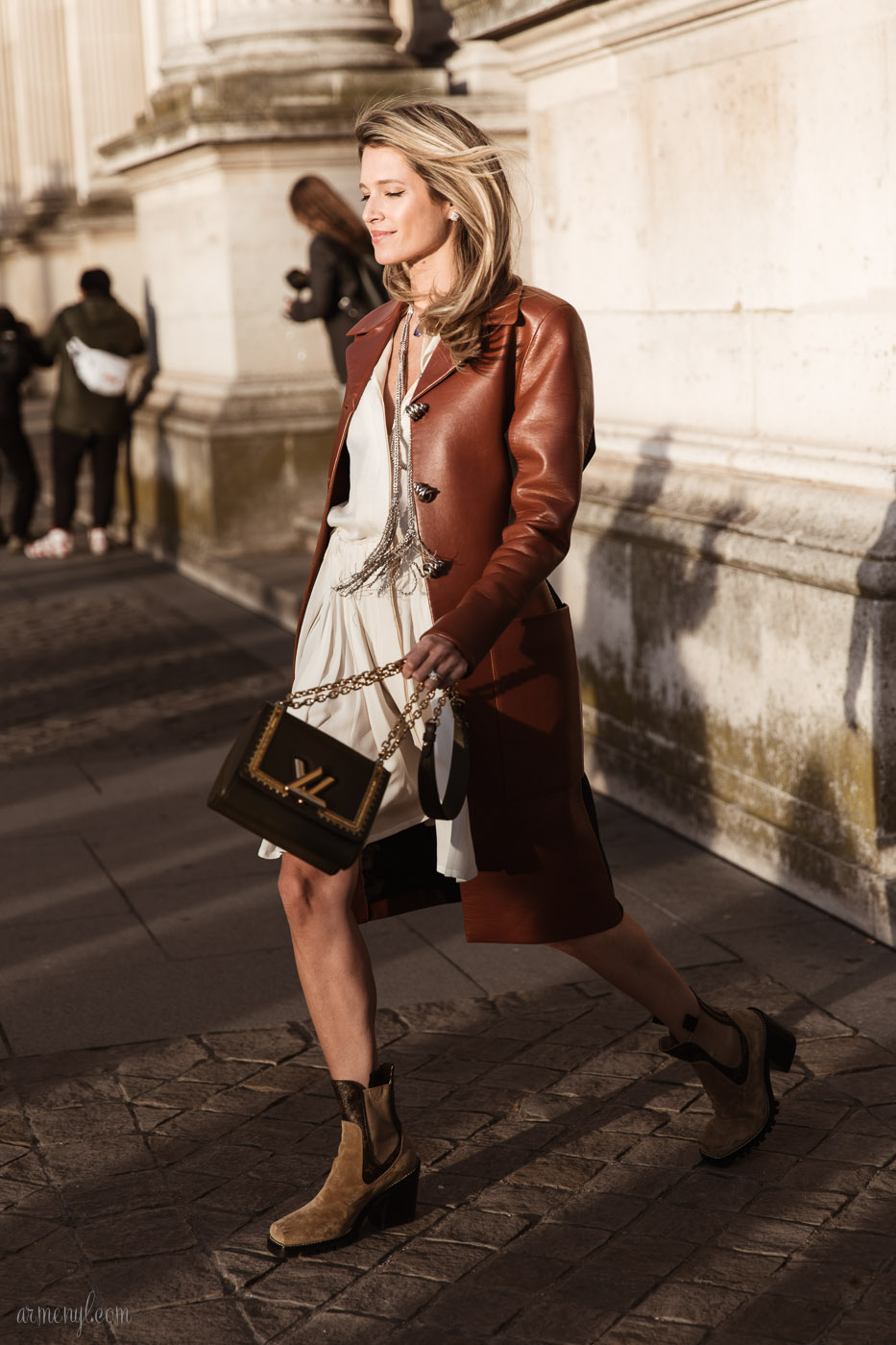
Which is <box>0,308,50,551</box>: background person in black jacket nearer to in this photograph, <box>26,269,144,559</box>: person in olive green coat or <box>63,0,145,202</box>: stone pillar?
<box>26,269,144,559</box>: person in olive green coat

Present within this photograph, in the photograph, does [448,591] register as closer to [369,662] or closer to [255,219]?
[369,662]

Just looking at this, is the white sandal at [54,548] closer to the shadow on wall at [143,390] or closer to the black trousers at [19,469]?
the black trousers at [19,469]

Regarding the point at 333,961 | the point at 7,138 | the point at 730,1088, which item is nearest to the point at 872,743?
the point at 730,1088

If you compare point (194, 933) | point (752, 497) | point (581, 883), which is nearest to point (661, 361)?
point (752, 497)

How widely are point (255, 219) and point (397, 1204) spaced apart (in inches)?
339

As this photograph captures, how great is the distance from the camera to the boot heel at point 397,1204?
3098 mm

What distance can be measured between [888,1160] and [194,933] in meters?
2.13

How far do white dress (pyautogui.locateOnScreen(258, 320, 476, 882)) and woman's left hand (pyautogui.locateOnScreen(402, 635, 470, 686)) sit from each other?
290 mm

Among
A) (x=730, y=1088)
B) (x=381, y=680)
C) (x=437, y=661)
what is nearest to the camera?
(x=437, y=661)

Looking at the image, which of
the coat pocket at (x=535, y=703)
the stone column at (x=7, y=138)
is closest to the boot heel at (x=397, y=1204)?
the coat pocket at (x=535, y=703)

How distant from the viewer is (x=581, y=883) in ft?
10.3

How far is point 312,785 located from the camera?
9.42 ft

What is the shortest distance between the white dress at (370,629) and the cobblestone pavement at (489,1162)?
2.21 ft

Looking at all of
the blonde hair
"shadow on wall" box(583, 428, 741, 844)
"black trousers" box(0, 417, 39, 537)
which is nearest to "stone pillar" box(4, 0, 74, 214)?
"black trousers" box(0, 417, 39, 537)
